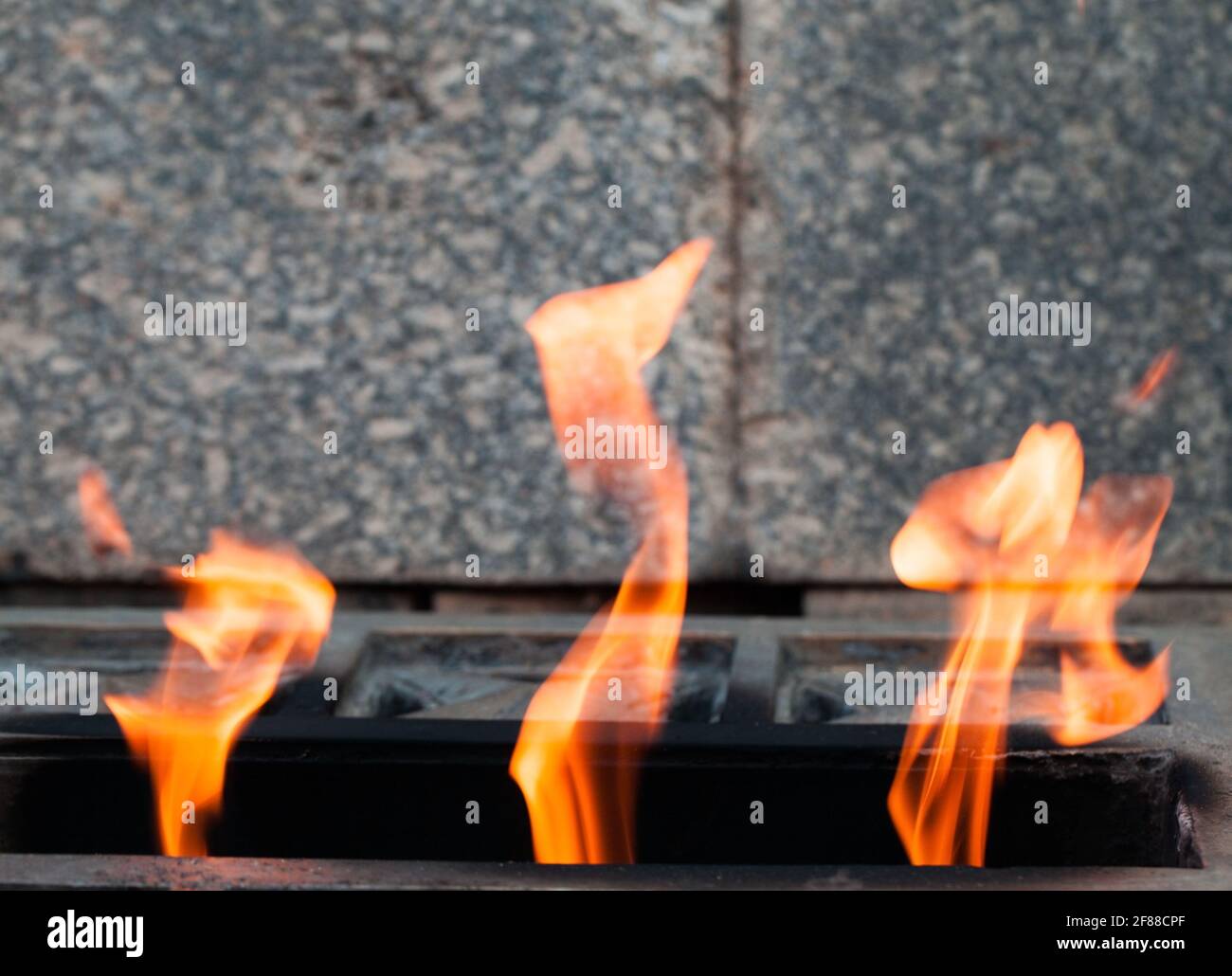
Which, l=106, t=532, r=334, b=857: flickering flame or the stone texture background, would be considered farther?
the stone texture background

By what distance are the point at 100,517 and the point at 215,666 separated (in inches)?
21.2

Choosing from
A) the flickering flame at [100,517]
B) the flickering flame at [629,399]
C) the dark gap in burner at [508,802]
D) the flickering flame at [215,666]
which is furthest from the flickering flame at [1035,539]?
the flickering flame at [100,517]

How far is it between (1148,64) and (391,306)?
1.29m

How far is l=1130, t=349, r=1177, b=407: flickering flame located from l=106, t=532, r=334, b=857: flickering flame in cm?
135

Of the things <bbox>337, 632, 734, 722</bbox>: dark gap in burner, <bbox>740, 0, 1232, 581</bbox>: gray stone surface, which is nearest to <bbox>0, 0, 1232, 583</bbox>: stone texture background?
<bbox>740, 0, 1232, 581</bbox>: gray stone surface

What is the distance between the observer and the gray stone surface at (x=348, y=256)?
2346 mm

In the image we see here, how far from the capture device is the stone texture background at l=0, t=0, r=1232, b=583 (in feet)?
7.62

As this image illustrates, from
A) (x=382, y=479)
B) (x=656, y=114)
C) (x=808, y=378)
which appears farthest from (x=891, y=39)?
(x=382, y=479)

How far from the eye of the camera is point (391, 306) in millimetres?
2377

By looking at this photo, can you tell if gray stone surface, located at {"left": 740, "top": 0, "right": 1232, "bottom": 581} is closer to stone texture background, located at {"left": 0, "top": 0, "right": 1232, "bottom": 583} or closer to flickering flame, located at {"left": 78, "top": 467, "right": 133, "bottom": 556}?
stone texture background, located at {"left": 0, "top": 0, "right": 1232, "bottom": 583}

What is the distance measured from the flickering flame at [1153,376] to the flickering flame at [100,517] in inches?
66.4

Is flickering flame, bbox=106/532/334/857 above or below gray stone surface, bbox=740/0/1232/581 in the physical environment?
below

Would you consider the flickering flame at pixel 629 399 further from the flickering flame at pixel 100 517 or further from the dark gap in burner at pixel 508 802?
the flickering flame at pixel 100 517

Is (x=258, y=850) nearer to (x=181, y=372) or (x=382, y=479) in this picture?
(x=382, y=479)
